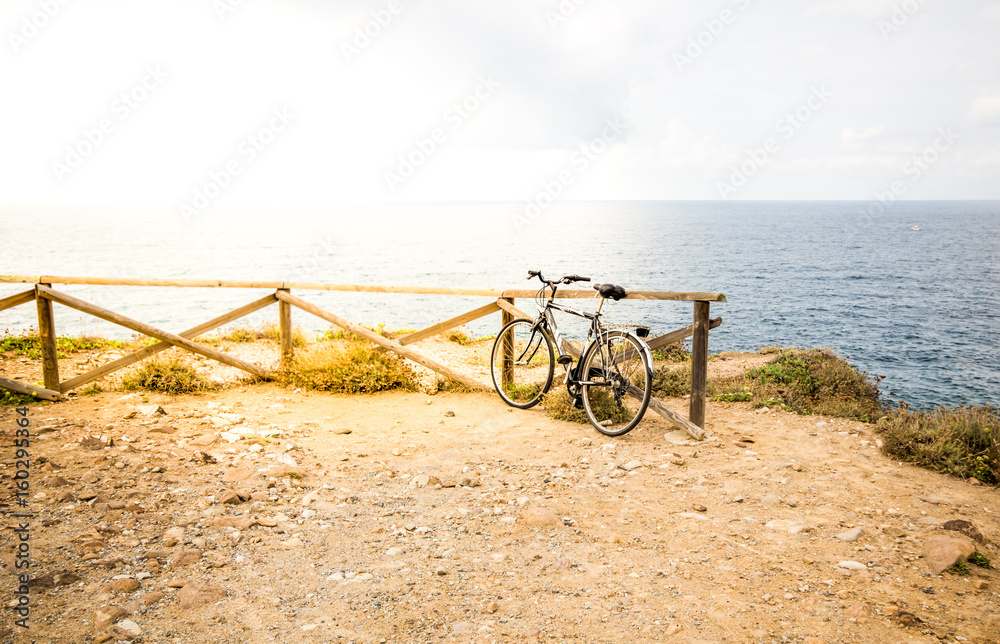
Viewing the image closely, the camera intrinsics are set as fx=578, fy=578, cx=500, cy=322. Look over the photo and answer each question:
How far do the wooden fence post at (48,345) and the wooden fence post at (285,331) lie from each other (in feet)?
9.51

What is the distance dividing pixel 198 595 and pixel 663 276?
4092 centimetres

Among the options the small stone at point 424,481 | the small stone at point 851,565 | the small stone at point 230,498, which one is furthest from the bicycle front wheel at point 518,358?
the small stone at point 851,565

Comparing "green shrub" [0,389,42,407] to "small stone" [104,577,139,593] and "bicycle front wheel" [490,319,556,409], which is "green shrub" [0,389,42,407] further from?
"bicycle front wheel" [490,319,556,409]

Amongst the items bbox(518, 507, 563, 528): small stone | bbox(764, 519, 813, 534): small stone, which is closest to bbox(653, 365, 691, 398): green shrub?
bbox(764, 519, 813, 534): small stone

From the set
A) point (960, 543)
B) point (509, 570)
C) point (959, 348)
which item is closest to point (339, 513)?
point (509, 570)

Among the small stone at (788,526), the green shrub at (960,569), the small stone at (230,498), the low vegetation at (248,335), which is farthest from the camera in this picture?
the low vegetation at (248,335)

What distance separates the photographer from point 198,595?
3.57m

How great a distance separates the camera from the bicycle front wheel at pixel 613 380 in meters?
6.48

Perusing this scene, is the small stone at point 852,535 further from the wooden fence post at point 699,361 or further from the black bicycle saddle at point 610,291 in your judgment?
the black bicycle saddle at point 610,291

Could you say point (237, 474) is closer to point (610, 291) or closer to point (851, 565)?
point (610, 291)

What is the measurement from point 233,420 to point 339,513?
304cm

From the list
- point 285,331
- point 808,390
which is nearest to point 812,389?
point 808,390

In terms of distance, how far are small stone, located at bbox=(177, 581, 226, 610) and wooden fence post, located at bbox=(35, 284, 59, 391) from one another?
6.00 m

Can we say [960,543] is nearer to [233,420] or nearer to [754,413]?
[754,413]
